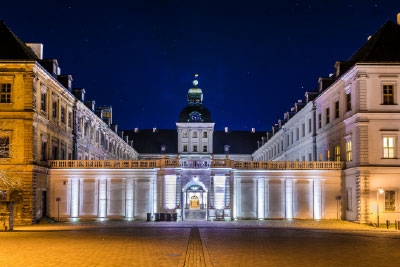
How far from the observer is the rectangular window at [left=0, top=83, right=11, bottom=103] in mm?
41656

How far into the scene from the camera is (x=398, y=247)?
23250mm

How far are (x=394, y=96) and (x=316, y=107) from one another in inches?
592

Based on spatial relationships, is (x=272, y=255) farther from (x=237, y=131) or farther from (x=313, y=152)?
(x=237, y=131)

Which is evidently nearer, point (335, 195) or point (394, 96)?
point (394, 96)

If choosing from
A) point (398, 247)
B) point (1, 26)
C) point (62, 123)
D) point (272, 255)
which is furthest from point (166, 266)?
point (62, 123)

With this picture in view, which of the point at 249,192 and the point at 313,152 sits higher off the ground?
the point at 313,152

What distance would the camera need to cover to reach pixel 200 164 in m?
48.9

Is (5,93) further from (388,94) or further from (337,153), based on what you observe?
(388,94)

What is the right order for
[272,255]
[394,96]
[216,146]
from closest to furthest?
[272,255] → [394,96] → [216,146]

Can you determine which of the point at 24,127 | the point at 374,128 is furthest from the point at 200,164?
the point at 24,127

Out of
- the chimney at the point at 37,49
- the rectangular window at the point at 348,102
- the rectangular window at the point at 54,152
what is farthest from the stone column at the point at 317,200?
the chimney at the point at 37,49

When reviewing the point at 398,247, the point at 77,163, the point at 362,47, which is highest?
the point at 362,47

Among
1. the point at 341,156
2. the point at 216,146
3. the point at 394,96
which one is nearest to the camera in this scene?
the point at 394,96

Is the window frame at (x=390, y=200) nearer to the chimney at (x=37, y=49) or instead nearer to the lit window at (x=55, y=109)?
the lit window at (x=55, y=109)
